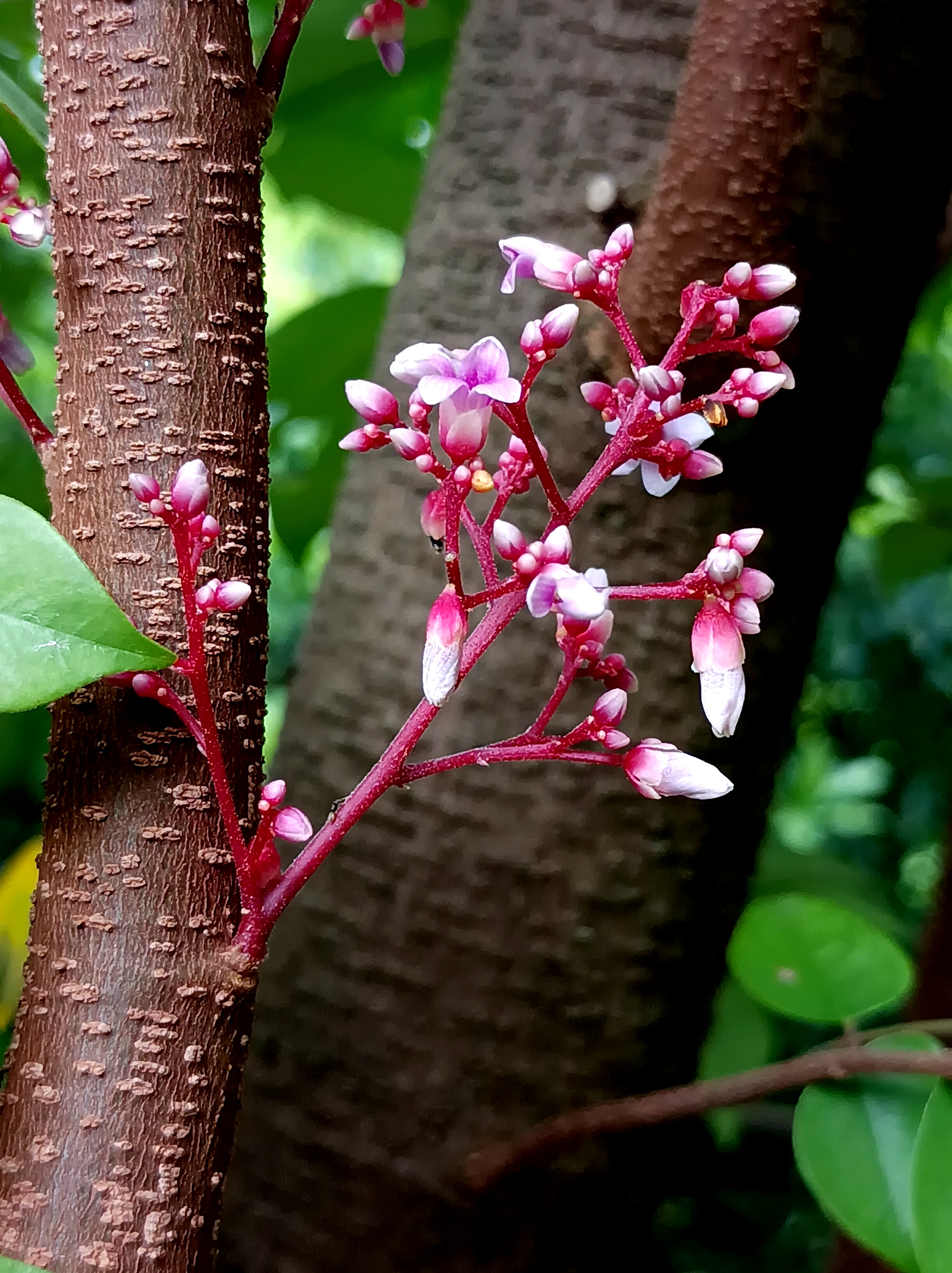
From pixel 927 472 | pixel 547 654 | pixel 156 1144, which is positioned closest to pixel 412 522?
pixel 547 654

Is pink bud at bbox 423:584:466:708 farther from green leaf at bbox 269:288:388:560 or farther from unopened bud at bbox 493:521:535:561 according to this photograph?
green leaf at bbox 269:288:388:560

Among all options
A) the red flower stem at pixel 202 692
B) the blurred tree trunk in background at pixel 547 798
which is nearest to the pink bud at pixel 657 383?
the red flower stem at pixel 202 692

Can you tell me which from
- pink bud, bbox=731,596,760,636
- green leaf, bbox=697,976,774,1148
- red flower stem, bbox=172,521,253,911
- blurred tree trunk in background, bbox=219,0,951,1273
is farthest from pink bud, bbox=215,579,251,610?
green leaf, bbox=697,976,774,1148

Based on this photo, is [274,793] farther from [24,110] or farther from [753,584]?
[24,110]

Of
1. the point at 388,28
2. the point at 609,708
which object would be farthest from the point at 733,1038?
the point at 388,28

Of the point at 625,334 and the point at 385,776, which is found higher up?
the point at 625,334

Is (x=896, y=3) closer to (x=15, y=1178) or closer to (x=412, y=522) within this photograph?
(x=412, y=522)
